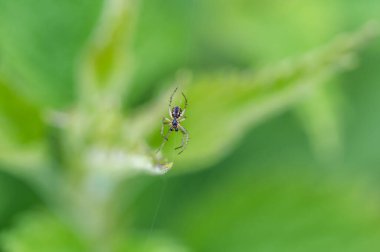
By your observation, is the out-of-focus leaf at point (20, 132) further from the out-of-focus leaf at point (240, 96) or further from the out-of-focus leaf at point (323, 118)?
the out-of-focus leaf at point (323, 118)

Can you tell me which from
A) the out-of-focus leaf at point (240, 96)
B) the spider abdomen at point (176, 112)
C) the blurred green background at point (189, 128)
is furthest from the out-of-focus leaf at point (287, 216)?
the spider abdomen at point (176, 112)

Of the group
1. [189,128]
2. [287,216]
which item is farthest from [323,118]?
[189,128]

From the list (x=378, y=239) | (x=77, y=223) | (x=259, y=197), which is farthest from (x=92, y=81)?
(x=378, y=239)

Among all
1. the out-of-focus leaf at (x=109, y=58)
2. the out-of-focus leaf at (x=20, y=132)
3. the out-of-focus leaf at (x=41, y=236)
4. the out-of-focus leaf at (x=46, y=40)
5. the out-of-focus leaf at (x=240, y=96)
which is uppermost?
the out-of-focus leaf at (x=46, y=40)

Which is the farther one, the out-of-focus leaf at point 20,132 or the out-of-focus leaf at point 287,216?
the out-of-focus leaf at point 287,216

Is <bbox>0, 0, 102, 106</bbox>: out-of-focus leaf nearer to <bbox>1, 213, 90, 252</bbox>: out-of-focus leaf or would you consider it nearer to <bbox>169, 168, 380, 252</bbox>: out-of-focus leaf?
<bbox>1, 213, 90, 252</bbox>: out-of-focus leaf

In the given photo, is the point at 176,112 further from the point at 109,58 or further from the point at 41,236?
the point at 41,236

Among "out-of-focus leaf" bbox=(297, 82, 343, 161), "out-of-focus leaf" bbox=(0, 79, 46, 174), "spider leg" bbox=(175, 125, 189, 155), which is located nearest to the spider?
"spider leg" bbox=(175, 125, 189, 155)

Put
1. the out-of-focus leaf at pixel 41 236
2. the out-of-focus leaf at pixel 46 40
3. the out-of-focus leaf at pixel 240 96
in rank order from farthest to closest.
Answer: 1. the out-of-focus leaf at pixel 46 40
2. the out-of-focus leaf at pixel 41 236
3. the out-of-focus leaf at pixel 240 96
